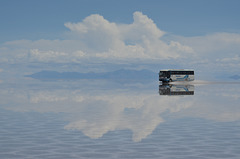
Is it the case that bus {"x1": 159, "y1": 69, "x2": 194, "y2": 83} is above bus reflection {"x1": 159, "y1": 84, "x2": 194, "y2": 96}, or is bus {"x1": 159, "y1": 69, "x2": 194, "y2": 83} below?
above

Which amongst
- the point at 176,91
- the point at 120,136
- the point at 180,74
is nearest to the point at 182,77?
the point at 180,74

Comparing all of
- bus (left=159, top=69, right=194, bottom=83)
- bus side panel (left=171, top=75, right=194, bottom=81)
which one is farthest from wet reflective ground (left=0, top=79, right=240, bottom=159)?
bus side panel (left=171, top=75, right=194, bottom=81)

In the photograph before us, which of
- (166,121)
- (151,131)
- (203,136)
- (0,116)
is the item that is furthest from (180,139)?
(0,116)

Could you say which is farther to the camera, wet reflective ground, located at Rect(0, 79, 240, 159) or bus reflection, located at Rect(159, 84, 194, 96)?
bus reflection, located at Rect(159, 84, 194, 96)

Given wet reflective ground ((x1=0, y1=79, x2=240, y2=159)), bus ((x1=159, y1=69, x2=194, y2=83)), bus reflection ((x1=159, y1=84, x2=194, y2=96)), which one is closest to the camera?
wet reflective ground ((x1=0, y1=79, x2=240, y2=159))

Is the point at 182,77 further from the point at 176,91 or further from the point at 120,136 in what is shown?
the point at 120,136

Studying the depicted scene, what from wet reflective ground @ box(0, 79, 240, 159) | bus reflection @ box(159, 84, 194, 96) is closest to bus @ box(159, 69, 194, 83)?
bus reflection @ box(159, 84, 194, 96)

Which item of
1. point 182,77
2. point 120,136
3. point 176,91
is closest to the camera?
point 120,136

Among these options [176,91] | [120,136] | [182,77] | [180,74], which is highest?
[180,74]

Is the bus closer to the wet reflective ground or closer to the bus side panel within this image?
the bus side panel

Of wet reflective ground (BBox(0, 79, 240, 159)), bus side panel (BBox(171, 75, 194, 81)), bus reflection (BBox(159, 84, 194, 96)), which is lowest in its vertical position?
wet reflective ground (BBox(0, 79, 240, 159))

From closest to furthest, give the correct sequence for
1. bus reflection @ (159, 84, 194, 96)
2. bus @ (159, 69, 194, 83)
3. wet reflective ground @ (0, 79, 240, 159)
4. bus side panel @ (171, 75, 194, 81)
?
wet reflective ground @ (0, 79, 240, 159) → bus reflection @ (159, 84, 194, 96) → bus @ (159, 69, 194, 83) → bus side panel @ (171, 75, 194, 81)

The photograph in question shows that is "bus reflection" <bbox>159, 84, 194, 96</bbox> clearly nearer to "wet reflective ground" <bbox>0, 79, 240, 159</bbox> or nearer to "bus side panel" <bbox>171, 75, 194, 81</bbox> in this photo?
"wet reflective ground" <bbox>0, 79, 240, 159</bbox>

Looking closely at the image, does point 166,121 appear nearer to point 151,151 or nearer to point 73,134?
point 73,134
